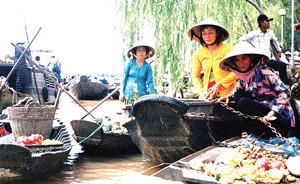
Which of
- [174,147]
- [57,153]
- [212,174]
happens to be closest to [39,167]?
[57,153]

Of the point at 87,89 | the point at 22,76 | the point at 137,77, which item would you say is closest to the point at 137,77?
the point at 137,77

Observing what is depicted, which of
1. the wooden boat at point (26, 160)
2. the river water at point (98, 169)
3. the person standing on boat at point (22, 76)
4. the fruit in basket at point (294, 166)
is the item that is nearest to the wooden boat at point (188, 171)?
the fruit in basket at point (294, 166)

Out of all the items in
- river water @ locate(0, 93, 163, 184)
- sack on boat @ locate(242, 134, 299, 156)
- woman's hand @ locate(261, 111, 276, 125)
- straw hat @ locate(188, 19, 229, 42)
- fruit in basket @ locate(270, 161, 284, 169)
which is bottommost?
river water @ locate(0, 93, 163, 184)

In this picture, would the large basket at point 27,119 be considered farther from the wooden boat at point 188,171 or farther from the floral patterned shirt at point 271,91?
the floral patterned shirt at point 271,91

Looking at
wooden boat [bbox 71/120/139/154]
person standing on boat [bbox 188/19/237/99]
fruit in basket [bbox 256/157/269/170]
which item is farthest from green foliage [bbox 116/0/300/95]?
fruit in basket [bbox 256/157/269/170]

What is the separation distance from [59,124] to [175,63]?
9.25 ft

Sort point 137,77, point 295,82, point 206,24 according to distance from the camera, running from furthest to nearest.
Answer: point 137,77
point 295,82
point 206,24

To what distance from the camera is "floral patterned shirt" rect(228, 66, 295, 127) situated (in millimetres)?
3191

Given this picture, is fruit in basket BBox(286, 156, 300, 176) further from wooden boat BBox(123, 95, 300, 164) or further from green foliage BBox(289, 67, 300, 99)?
green foliage BBox(289, 67, 300, 99)

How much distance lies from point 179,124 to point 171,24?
3.20m

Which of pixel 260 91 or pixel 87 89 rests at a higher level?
pixel 260 91

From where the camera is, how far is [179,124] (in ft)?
12.8

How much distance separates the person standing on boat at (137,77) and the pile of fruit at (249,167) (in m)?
2.37

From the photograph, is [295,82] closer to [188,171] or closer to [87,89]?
[188,171]
